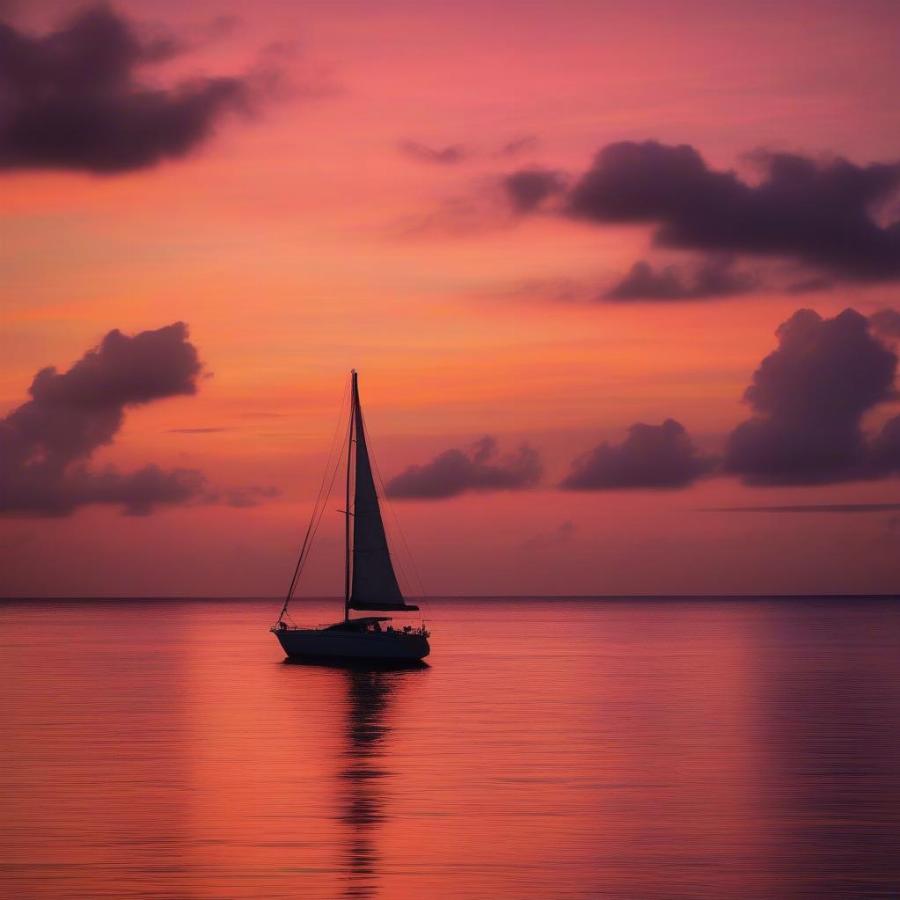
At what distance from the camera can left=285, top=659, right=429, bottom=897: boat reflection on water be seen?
3831 centimetres

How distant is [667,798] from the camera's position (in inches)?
1971

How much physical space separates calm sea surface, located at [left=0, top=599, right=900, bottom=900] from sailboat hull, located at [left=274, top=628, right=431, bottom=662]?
2602 mm

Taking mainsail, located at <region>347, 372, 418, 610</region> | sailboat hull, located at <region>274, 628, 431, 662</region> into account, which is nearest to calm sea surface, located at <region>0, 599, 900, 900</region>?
sailboat hull, located at <region>274, 628, 431, 662</region>

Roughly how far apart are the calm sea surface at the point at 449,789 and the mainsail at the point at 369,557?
20.0 feet

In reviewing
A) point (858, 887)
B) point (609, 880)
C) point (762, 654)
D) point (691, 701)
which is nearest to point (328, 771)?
point (609, 880)

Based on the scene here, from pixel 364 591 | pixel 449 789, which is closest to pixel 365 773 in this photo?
pixel 449 789

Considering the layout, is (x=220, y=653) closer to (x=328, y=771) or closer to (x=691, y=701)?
(x=691, y=701)

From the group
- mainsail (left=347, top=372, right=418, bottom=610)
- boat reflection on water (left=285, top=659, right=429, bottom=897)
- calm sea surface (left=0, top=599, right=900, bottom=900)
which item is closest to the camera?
calm sea surface (left=0, top=599, right=900, bottom=900)

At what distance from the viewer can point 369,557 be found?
103312 millimetres

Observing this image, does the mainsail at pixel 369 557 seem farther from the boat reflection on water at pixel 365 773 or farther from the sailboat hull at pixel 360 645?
the boat reflection on water at pixel 365 773

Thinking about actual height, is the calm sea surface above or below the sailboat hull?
below

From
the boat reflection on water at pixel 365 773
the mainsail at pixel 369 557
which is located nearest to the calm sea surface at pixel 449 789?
the boat reflection on water at pixel 365 773

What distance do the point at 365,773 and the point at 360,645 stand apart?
48035 mm

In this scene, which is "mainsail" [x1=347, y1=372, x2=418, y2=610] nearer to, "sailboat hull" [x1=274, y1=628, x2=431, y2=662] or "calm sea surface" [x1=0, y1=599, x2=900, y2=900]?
"sailboat hull" [x1=274, y1=628, x2=431, y2=662]
